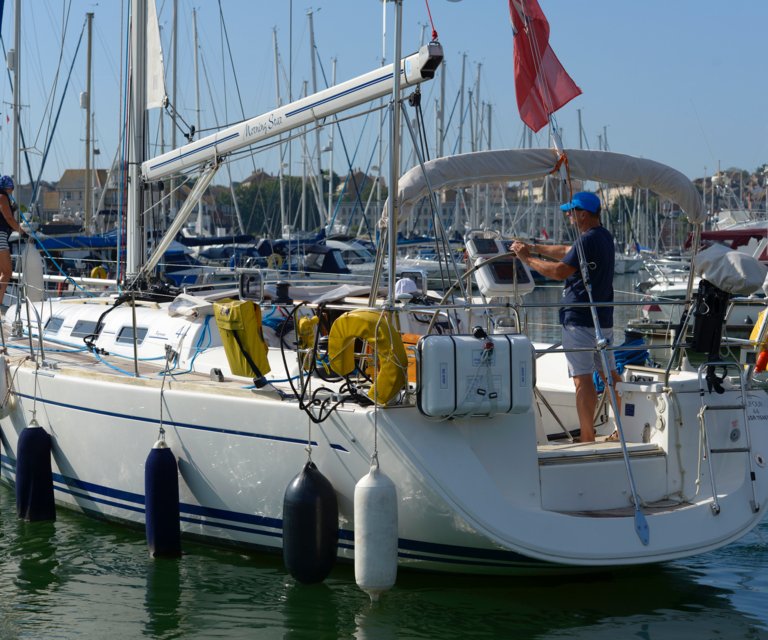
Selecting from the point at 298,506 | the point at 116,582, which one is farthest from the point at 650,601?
the point at 116,582

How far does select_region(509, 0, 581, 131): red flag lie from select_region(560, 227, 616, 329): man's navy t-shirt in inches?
35.7

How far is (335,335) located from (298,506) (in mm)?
1021

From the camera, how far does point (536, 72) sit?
6.85 metres

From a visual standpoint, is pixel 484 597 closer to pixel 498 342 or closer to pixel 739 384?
pixel 498 342


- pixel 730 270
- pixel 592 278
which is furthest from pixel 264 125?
pixel 730 270

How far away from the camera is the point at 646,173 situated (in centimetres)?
676

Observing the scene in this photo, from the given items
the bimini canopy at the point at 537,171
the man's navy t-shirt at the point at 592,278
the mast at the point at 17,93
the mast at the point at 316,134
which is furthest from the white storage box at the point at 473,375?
the mast at the point at 316,134

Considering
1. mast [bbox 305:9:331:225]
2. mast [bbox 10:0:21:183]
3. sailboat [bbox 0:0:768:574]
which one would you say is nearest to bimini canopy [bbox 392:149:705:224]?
sailboat [bbox 0:0:768:574]

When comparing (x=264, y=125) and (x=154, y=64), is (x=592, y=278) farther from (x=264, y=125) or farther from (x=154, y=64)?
(x=154, y=64)

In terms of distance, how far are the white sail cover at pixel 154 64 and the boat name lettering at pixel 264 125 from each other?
→ 71.2 inches

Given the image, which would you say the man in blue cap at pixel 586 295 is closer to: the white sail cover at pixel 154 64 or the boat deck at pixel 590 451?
the boat deck at pixel 590 451

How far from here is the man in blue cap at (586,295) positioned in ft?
21.2

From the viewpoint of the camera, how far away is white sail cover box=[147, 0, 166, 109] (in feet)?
31.2

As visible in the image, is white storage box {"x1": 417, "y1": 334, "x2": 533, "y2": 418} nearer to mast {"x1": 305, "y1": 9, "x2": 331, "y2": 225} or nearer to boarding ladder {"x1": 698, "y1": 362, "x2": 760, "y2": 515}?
boarding ladder {"x1": 698, "y1": 362, "x2": 760, "y2": 515}
